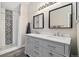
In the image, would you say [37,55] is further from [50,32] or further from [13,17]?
[13,17]

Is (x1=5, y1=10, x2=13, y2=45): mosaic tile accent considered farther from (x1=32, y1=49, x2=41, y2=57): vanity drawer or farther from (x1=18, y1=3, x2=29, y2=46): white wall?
(x1=32, y1=49, x2=41, y2=57): vanity drawer

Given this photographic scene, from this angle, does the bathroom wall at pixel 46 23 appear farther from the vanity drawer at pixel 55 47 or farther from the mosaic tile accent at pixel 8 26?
the mosaic tile accent at pixel 8 26

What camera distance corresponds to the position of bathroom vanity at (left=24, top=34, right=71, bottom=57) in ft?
4.51

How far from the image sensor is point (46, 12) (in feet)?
8.45

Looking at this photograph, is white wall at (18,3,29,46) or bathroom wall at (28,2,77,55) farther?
white wall at (18,3,29,46)

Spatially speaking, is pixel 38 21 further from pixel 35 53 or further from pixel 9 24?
pixel 35 53

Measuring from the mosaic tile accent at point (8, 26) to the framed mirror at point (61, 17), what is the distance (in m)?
1.50

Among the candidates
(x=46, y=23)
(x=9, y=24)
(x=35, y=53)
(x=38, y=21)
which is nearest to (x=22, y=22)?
(x=9, y=24)

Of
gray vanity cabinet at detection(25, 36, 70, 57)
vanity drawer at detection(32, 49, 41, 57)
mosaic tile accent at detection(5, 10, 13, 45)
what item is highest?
mosaic tile accent at detection(5, 10, 13, 45)

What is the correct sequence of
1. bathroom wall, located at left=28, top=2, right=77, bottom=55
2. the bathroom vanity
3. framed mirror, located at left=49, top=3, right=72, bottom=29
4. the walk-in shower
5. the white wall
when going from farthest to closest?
1. the white wall
2. the walk-in shower
3. framed mirror, located at left=49, top=3, right=72, bottom=29
4. bathroom wall, located at left=28, top=2, right=77, bottom=55
5. the bathroom vanity

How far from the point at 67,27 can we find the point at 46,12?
40.0 inches

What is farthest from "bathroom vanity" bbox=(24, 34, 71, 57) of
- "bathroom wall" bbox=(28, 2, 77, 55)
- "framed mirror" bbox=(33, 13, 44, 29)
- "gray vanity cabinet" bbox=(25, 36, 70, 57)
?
"framed mirror" bbox=(33, 13, 44, 29)

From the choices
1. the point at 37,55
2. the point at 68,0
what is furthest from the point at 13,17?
the point at 68,0

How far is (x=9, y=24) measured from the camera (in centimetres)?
267
